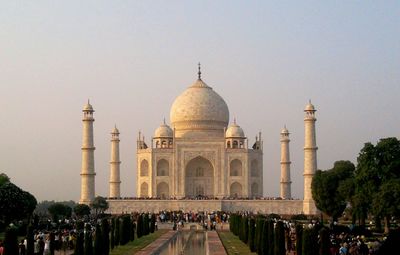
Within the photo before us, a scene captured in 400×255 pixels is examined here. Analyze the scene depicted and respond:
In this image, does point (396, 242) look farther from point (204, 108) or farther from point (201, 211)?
Answer: point (204, 108)

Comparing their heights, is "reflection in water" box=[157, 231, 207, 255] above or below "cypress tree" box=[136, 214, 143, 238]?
below

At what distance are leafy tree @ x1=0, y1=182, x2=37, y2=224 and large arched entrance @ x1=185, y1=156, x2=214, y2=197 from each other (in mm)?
22301

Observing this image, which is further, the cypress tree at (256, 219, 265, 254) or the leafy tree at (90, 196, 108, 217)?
the leafy tree at (90, 196, 108, 217)

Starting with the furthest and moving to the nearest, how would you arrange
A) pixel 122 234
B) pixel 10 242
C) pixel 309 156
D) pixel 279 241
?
pixel 309 156
pixel 122 234
pixel 279 241
pixel 10 242

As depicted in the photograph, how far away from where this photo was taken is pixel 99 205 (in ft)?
131

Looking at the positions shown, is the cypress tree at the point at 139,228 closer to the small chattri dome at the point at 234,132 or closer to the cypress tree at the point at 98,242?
the cypress tree at the point at 98,242

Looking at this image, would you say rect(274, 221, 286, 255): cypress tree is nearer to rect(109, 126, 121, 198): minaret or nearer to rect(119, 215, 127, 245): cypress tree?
rect(119, 215, 127, 245): cypress tree

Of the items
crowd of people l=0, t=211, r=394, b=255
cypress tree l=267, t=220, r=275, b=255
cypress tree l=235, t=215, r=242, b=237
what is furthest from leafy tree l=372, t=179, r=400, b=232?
cypress tree l=267, t=220, r=275, b=255

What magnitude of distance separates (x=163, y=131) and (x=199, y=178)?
4.44m

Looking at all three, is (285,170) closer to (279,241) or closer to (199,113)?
(199,113)

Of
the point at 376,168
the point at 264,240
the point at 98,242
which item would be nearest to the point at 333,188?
the point at 376,168

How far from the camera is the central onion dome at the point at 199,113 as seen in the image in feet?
160

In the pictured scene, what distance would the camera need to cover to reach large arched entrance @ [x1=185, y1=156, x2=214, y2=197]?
46.8 metres

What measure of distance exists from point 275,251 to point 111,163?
105ft
